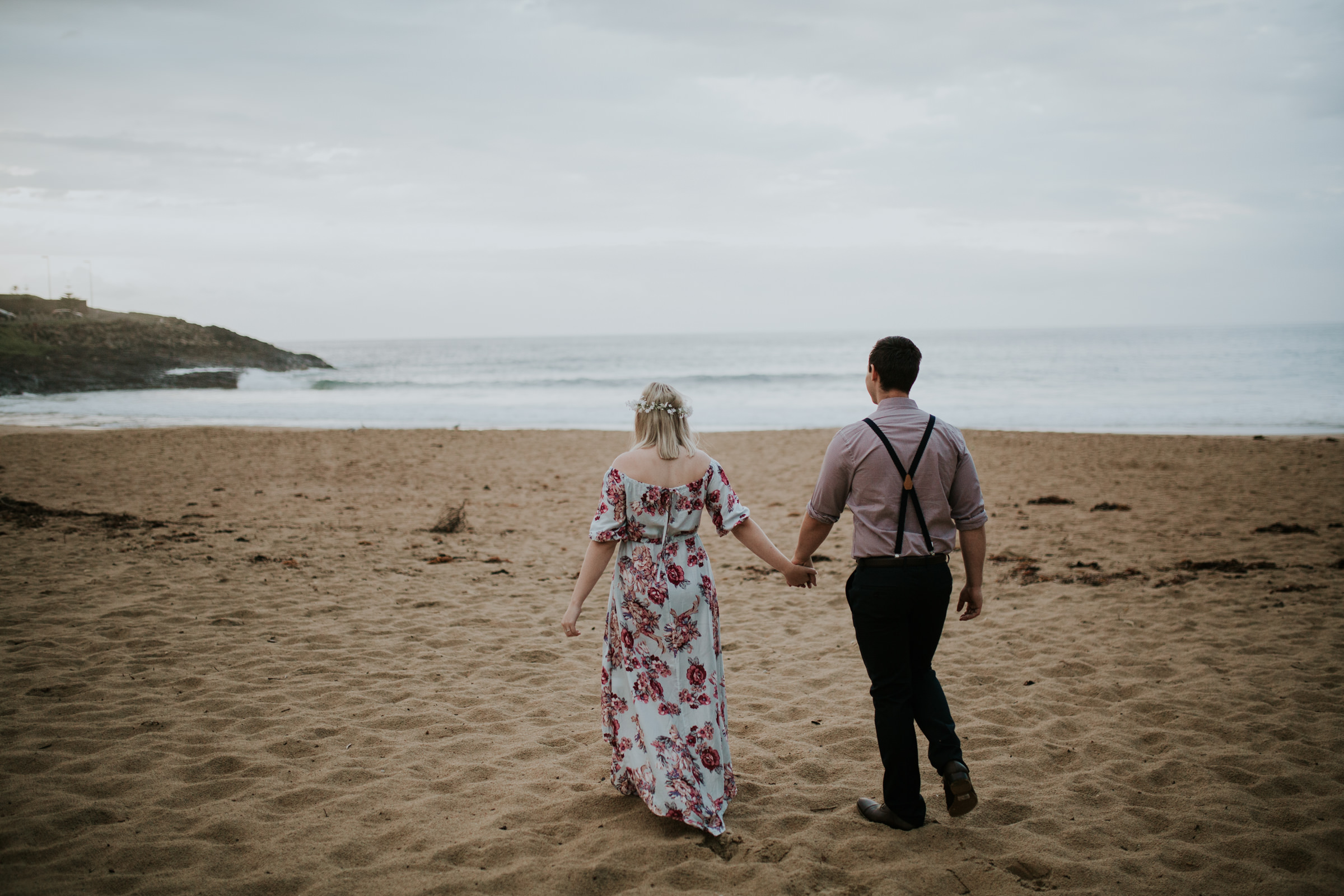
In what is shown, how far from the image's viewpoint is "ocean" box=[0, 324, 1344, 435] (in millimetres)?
20969

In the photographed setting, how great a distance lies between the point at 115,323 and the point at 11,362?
1443 centimetres

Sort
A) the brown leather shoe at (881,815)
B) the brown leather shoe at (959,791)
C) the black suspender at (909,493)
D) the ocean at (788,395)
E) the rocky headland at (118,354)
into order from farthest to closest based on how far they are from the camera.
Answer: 1. the rocky headland at (118,354)
2. the ocean at (788,395)
3. the brown leather shoe at (881,815)
4. the brown leather shoe at (959,791)
5. the black suspender at (909,493)

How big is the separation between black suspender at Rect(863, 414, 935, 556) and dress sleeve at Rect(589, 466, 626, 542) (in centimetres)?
98

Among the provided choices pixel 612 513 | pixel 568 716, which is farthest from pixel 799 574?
pixel 568 716

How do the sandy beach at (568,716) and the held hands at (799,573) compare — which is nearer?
the sandy beach at (568,716)

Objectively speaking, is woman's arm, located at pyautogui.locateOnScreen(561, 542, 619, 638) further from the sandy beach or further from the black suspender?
the black suspender

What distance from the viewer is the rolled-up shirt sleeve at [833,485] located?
2.79 metres

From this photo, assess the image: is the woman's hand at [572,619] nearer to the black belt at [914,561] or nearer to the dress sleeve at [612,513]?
the dress sleeve at [612,513]

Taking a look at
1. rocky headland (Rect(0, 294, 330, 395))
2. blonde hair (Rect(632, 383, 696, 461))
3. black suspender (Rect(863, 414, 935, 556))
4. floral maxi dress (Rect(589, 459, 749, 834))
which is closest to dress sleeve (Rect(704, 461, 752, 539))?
floral maxi dress (Rect(589, 459, 749, 834))

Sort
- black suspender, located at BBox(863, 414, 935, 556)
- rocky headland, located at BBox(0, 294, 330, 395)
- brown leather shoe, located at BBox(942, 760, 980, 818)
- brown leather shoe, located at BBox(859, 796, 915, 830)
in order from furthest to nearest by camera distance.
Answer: rocky headland, located at BBox(0, 294, 330, 395), brown leather shoe, located at BBox(859, 796, 915, 830), brown leather shoe, located at BBox(942, 760, 980, 818), black suspender, located at BBox(863, 414, 935, 556)

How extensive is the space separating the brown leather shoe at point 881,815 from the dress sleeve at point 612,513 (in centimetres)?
146

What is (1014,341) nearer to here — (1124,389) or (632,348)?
(632,348)

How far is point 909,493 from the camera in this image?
8.93ft

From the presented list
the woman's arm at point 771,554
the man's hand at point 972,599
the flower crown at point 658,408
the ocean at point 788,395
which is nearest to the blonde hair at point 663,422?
the flower crown at point 658,408
